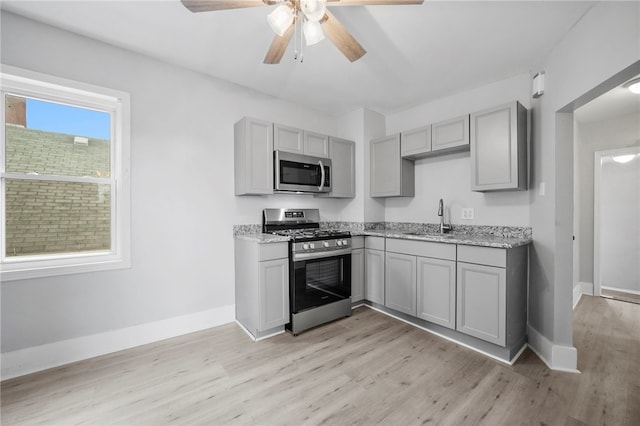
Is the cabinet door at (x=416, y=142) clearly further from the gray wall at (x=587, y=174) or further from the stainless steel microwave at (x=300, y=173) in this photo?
the gray wall at (x=587, y=174)

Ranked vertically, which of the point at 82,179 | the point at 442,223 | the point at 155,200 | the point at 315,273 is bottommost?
the point at 315,273

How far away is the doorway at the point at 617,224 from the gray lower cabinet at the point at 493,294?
2395mm

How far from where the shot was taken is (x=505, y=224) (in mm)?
2693

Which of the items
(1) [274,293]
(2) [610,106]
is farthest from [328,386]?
(2) [610,106]

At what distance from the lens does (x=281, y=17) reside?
4.69 feet

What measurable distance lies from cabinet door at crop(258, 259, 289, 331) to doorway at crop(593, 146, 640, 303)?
4287mm

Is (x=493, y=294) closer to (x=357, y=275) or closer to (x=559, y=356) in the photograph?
(x=559, y=356)

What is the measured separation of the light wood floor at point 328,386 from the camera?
1574 millimetres

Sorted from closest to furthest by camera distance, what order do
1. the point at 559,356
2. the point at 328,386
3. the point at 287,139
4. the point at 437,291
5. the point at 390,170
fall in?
1. the point at 328,386
2. the point at 559,356
3. the point at 437,291
4. the point at 287,139
5. the point at 390,170

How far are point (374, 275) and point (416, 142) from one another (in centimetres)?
168

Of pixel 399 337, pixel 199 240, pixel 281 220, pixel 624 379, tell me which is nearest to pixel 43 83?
pixel 199 240

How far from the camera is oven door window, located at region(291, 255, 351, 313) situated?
8.59 ft

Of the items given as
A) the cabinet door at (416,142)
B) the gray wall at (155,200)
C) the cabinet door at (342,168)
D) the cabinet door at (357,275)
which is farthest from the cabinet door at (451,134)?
the gray wall at (155,200)

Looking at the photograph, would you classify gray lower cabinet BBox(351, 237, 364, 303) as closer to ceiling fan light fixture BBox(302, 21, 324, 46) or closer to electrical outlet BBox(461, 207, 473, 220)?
electrical outlet BBox(461, 207, 473, 220)
